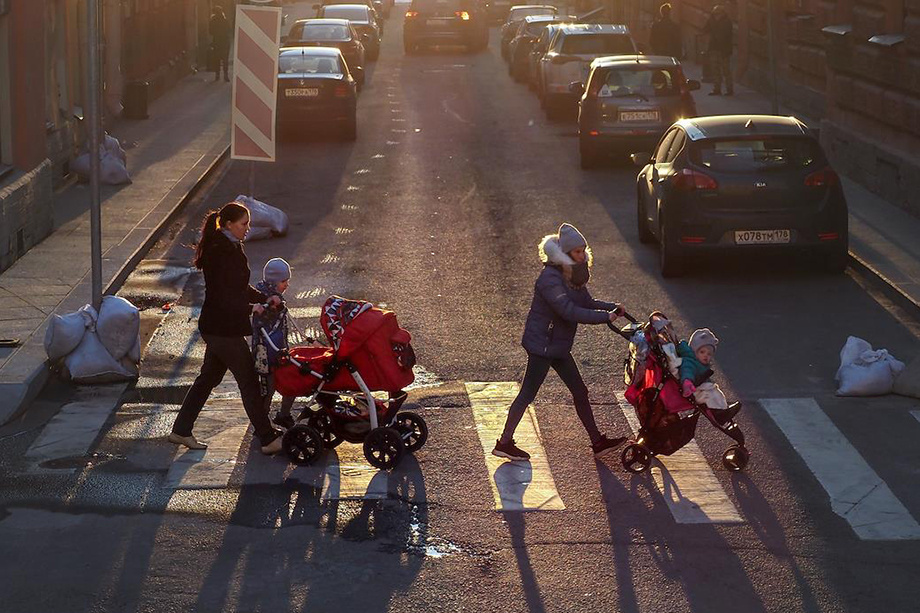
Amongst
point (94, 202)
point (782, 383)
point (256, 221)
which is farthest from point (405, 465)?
point (256, 221)

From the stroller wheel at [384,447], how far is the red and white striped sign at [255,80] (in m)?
7.42

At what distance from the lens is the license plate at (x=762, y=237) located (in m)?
15.5

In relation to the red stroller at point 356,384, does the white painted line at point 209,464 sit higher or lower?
lower

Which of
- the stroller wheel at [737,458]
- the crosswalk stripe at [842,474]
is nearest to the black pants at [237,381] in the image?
the stroller wheel at [737,458]

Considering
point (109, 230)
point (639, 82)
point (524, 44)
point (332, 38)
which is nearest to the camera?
point (109, 230)

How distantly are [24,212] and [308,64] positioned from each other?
11845 mm

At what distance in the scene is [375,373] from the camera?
998 cm

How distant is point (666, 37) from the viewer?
120ft

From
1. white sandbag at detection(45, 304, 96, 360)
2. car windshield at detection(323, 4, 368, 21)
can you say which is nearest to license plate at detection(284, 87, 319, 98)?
white sandbag at detection(45, 304, 96, 360)

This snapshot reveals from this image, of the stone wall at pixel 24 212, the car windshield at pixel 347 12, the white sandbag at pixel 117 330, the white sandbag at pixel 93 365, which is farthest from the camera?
the car windshield at pixel 347 12

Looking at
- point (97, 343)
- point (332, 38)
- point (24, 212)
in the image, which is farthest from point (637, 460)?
point (332, 38)

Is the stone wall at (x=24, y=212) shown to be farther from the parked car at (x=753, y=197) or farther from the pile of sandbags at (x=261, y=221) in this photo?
the parked car at (x=753, y=197)

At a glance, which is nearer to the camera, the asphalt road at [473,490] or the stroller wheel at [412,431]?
the asphalt road at [473,490]

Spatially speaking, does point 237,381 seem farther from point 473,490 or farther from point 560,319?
point 560,319
